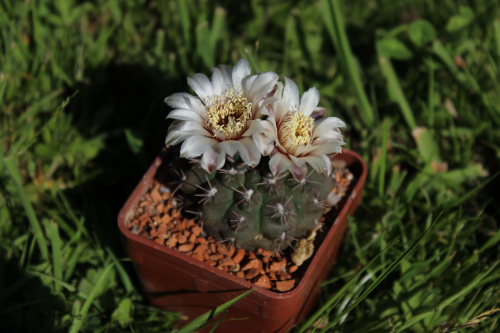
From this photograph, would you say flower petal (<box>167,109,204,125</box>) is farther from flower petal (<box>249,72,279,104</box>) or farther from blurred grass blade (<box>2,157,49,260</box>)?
blurred grass blade (<box>2,157,49,260</box>)

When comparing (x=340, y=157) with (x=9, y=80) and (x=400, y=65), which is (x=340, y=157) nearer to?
(x=400, y=65)

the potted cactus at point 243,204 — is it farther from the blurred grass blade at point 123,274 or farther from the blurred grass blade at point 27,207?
the blurred grass blade at point 27,207

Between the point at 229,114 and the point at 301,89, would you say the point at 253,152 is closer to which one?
the point at 229,114

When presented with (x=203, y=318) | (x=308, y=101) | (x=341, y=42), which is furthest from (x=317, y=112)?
(x=341, y=42)

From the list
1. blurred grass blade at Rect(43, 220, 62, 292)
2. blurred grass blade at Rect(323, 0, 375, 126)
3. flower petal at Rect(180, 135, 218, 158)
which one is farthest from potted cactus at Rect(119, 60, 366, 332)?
blurred grass blade at Rect(323, 0, 375, 126)

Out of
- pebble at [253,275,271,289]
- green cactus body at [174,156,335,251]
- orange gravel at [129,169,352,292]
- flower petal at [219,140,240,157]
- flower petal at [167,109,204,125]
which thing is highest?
flower petal at [167,109,204,125]
